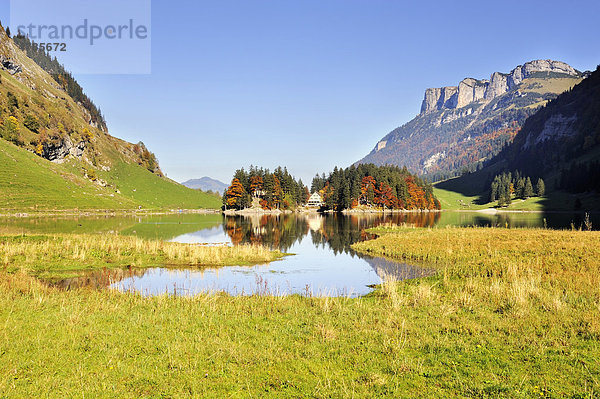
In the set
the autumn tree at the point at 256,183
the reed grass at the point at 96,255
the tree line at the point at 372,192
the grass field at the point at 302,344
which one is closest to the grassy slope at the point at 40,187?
the autumn tree at the point at 256,183

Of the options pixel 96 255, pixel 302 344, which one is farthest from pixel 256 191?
pixel 302 344

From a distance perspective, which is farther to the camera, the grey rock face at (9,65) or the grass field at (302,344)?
the grey rock face at (9,65)

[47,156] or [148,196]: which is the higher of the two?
[47,156]

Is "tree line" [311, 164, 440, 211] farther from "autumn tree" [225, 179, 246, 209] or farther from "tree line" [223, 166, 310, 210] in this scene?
"autumn tree" [225, 179, 246, 209]

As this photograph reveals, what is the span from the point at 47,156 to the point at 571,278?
Answer: 19067cm

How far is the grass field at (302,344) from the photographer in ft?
31.6

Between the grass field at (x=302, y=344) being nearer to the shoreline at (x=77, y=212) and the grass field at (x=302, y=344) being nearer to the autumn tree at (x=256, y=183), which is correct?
the shoreline at (x=77, y=212)

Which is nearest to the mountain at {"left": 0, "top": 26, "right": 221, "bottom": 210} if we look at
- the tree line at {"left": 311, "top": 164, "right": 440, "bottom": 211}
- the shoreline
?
the shoreline

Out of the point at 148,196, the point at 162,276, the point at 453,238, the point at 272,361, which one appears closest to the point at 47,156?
the point at 148,196

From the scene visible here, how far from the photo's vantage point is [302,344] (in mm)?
12594

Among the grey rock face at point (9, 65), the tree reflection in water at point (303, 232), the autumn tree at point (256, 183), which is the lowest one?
the tree reflection in water at point (303, 232)

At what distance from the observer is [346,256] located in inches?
1752

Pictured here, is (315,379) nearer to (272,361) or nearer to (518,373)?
(272,361)

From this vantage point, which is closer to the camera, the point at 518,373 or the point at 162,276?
the point at 518,373
